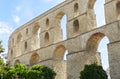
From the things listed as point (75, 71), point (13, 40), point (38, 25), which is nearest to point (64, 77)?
point (75, 71)

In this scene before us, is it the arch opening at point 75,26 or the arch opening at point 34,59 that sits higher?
the arch opening at point 75,26

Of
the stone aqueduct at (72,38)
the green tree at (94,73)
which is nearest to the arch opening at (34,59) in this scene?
the stone aqueduct at (72,38)

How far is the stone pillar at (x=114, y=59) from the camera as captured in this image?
1991 centimetres

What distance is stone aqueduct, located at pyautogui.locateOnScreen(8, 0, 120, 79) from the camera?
2123 cm

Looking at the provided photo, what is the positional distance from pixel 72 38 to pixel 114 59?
19.9 ft

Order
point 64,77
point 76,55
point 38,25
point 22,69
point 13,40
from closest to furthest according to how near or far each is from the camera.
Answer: point 22,69
point 76,55
point 64,77
point 38,25
point 13,40

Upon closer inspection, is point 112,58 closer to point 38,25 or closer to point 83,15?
point 83,15

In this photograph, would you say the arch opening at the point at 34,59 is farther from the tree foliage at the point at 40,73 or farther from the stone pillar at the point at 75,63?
the tree foliage at the point at 40,73

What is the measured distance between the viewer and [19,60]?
111ft

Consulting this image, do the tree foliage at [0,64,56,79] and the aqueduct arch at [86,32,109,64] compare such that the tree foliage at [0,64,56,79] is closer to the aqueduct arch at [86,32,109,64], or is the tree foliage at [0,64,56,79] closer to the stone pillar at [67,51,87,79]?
the stone pillar at [67,51,87,79]

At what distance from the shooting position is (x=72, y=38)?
2509 cm

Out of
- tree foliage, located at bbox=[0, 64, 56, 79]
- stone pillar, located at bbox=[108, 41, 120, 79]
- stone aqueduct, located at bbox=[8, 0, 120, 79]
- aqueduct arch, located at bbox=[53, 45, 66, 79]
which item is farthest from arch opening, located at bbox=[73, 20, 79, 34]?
stone pillar, located at bbox=[108, 41, 120, 79]

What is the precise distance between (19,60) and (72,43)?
1135 centimetres

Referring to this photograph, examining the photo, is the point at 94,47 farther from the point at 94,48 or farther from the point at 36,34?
the point at 36,34
